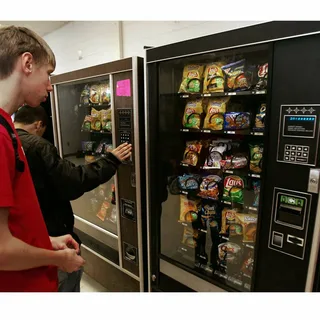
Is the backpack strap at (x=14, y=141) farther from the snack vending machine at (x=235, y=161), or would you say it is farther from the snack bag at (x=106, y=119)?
the snack bag at (x=106, y=119)

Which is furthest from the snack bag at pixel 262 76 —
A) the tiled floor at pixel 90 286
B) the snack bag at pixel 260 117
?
the tiled floor at pixel 90 286

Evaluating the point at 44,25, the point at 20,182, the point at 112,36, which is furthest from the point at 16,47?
the point at 44,25

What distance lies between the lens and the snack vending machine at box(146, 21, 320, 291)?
3.64 ft

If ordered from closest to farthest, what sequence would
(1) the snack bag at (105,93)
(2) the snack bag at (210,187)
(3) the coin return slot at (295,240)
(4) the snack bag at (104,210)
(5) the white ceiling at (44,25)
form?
(3) the coin return slot at (295,240), (2) the snack bag at (210,187), (1) the snack bag at (105,93), (4) the snack bag at (104,210), (5) the white ceiling at (44,25)

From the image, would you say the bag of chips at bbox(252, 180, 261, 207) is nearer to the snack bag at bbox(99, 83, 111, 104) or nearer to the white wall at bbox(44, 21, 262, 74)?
the white wall at bbox(44, 21, 262, 74)

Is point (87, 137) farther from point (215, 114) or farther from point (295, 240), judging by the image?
point (295, 240)

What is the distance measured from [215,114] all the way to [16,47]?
1165mm

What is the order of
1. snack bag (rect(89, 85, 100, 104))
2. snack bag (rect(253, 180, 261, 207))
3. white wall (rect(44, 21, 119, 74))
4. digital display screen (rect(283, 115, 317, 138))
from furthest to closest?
white wall (rect(44, 21, 119, 74)), snack bag (rect(89, 85, 100, 104)), snack bag (rect(253, 180, 261, 207)), digital display screen (rect(283, 115, 317, 138))

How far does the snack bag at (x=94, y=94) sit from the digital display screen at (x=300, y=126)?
162cm

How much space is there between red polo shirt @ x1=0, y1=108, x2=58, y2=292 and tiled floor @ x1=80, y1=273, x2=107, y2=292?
1528mm

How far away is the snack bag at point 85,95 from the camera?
235 centimetres

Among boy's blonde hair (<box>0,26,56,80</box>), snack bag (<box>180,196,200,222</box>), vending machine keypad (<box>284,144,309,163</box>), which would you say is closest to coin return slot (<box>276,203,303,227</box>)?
vending machine keypad (<box>284,144,309,163</box>)

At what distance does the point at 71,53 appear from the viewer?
3.22 m

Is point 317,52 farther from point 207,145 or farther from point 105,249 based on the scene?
point 105,249
